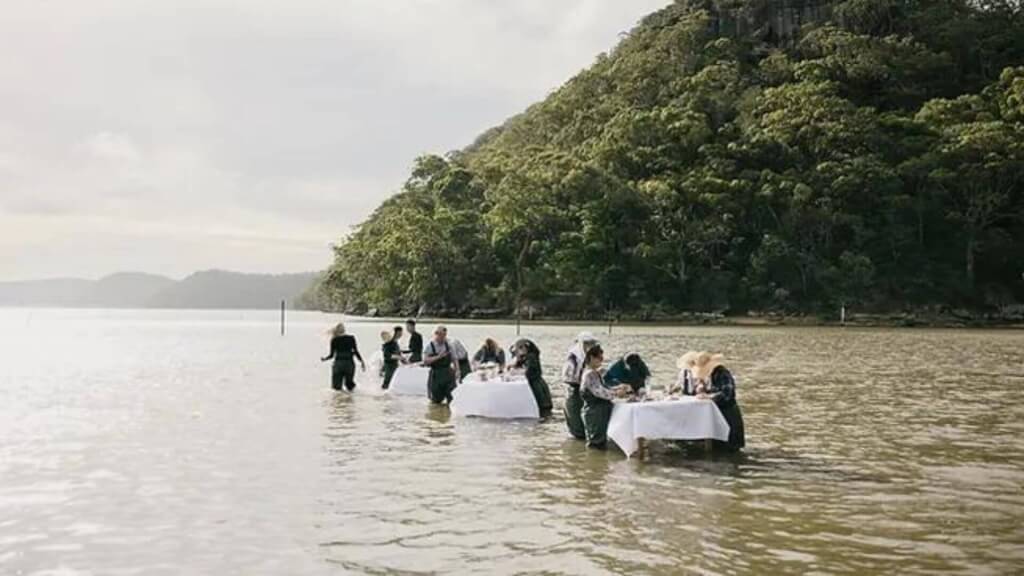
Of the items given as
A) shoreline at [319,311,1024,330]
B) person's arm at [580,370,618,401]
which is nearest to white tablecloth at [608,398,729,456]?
person's arm at [580,370,618,401]

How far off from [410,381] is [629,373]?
9187 millimetres

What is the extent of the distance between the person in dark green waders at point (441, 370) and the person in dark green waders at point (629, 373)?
635 centimetres

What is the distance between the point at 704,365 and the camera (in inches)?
535

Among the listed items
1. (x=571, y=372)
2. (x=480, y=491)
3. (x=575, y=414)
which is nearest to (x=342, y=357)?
(x=575, y=414)

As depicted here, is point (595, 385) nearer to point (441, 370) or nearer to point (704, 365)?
point (704, 365)

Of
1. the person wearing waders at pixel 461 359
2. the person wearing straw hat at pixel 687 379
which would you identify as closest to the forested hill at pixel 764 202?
the person wearing waders at pixel 461 359

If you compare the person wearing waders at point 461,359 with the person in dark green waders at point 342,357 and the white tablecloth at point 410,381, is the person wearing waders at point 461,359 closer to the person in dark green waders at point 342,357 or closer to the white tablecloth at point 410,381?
the white tablecloth at point 410,381

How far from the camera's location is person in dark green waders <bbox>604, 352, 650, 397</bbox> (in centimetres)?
1438

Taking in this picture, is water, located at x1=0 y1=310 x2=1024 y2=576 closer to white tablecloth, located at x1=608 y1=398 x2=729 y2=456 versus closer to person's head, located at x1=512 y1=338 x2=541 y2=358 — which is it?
white tablecloth, located at x1=608 y1=398 x2=729 y2=456

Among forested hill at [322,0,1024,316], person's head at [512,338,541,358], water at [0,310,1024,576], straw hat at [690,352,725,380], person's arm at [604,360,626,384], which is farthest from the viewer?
forested hill at [322,0,1024,316]

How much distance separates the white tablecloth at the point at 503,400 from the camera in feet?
58.0

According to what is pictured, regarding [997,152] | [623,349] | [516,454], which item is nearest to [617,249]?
[997,152]

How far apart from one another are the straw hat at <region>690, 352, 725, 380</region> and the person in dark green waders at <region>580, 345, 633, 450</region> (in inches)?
39.9

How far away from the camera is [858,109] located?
9038 cm
